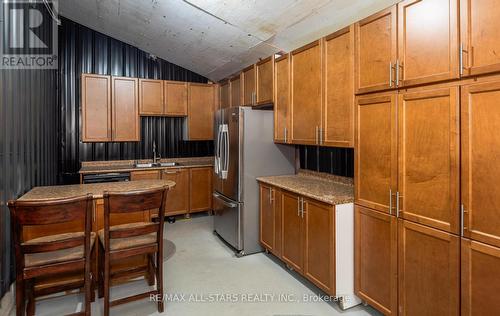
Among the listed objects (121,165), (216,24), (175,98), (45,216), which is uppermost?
(216,24)

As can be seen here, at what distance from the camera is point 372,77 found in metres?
2.13

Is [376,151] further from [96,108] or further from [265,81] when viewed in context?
[96,108]

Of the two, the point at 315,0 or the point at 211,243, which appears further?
the point at 211,243

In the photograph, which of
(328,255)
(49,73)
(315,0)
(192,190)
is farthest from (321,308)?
(49,73)

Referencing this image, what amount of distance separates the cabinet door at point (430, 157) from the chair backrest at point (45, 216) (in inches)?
84.6

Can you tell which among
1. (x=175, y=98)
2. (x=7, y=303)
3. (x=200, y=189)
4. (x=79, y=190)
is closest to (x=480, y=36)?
(x=79, y=190)

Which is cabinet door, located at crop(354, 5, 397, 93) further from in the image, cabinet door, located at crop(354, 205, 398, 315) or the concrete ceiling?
cabinet door, located at crop(354, 205, 398, 315)

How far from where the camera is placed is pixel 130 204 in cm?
207

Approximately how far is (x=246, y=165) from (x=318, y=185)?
91cm

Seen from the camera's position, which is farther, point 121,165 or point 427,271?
point 121,165

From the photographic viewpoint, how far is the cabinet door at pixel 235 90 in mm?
4227

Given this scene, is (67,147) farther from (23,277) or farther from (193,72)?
(23,277)

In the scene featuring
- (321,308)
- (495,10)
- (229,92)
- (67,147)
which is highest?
(229,92)

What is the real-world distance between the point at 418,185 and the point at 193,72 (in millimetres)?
4623
